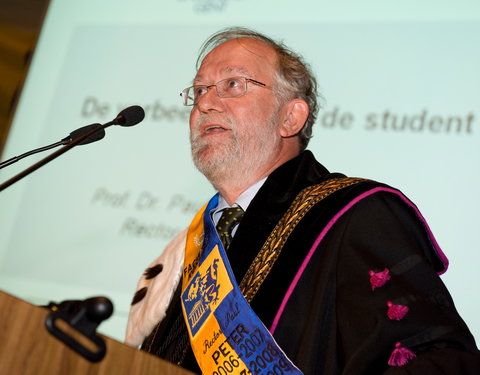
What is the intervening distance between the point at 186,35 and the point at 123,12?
44 cm

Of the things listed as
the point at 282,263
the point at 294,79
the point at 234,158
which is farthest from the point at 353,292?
the point at 294,79

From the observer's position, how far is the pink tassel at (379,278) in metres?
1.57

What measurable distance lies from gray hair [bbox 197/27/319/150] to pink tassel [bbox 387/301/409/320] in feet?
3.34

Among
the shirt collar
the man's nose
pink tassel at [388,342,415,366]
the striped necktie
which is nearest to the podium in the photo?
pink tassel at [388,342,415,366]

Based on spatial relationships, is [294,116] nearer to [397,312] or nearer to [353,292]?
[353,292]

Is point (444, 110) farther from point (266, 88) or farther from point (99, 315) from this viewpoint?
point (99, 315)

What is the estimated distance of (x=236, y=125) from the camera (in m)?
2.22

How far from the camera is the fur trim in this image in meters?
2.12

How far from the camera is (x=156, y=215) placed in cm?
295

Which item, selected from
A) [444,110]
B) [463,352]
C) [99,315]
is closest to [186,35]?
[444,110]

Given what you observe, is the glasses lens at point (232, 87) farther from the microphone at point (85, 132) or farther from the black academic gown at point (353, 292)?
the microphone at point (85, 132)

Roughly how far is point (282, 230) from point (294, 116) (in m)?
0.58

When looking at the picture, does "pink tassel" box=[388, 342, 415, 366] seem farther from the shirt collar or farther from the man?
the shirt collar

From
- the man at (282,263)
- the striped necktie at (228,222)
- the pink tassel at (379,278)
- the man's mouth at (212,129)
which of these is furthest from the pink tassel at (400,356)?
the man's mouth at (212,129)
